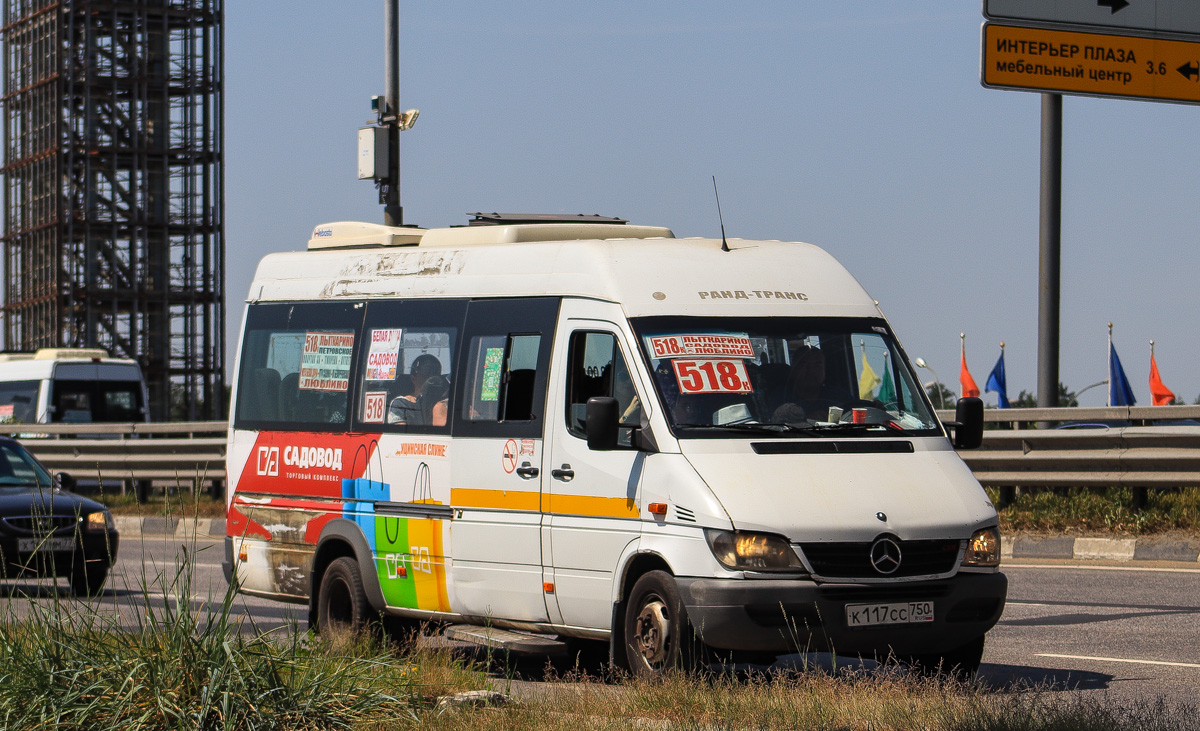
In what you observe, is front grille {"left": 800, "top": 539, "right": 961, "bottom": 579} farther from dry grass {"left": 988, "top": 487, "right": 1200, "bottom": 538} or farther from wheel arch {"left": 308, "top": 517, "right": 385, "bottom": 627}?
dry grass {"left": 988, "top": 487, "right": 1200, "bottom": 538}

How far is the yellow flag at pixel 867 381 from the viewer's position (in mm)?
9266

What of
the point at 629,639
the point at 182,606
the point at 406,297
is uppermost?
the point at 406,297

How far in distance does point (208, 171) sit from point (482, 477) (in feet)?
232

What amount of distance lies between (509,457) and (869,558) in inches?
95.2

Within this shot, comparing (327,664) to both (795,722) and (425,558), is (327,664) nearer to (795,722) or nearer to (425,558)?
(795,722)

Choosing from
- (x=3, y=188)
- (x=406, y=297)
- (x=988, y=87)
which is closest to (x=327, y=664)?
(x=406, y=297)

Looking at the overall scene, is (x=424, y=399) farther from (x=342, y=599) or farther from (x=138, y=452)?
(x=138, y=452)

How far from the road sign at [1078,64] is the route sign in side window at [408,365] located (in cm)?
585

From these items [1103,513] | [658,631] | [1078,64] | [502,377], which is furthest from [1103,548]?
[658,631]

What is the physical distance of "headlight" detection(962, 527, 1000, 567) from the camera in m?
8.56

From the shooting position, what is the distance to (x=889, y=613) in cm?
828

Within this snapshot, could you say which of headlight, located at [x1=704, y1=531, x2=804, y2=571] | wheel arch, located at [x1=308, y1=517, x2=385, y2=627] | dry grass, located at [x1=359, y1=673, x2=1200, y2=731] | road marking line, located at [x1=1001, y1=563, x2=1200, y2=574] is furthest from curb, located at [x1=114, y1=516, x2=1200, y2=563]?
dry grass, located at [x1=359, y1=673, x2=1200, y2=731]

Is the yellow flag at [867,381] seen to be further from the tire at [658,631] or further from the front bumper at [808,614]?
the tire at [658,631]

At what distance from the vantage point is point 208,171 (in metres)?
77.9
